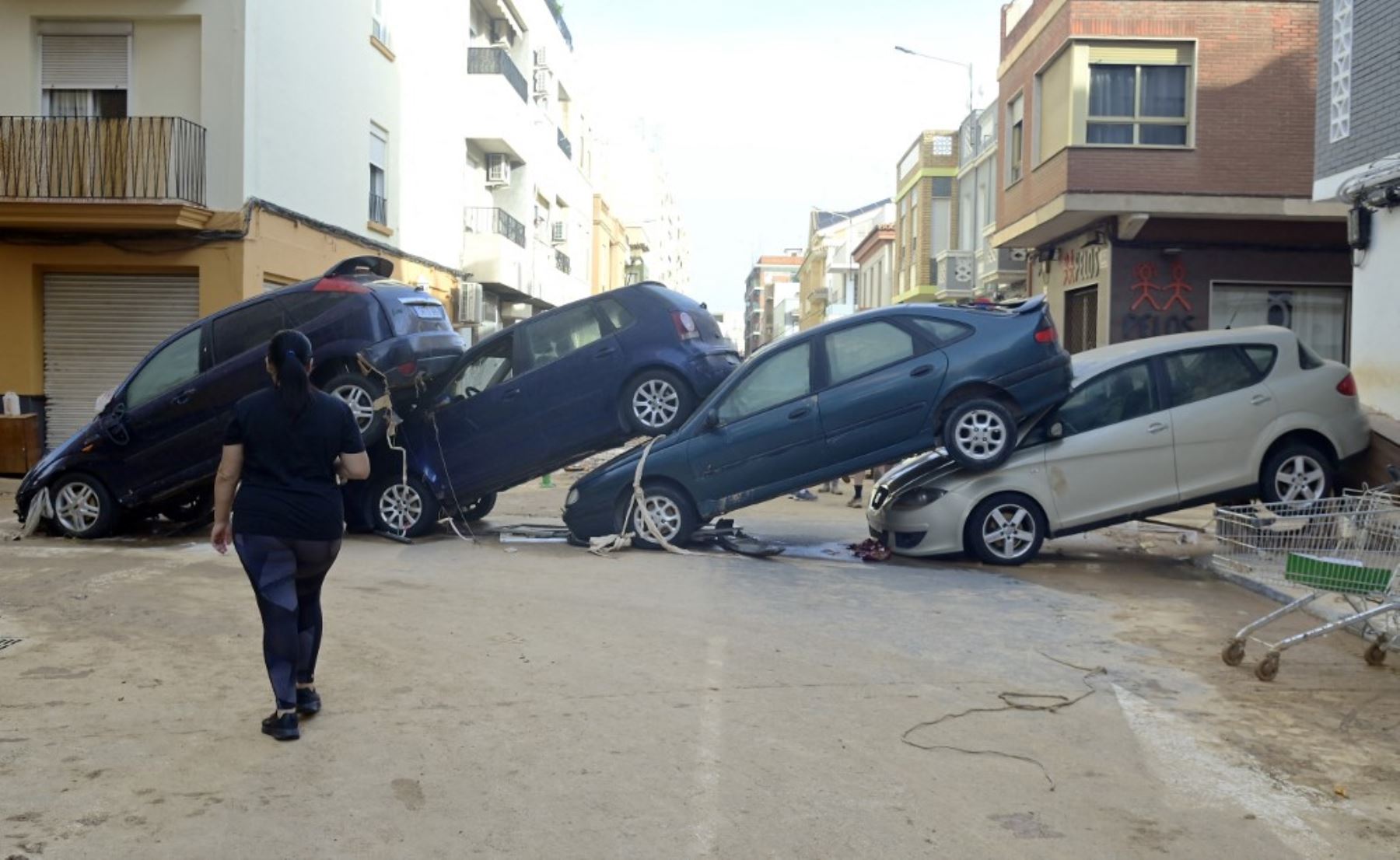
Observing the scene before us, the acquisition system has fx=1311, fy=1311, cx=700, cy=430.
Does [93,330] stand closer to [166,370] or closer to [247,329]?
[166,370]

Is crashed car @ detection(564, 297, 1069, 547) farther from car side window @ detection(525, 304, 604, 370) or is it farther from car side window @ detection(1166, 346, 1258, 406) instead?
car side window @ detection(525, 304, 604, 370)

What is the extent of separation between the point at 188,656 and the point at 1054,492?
684cm

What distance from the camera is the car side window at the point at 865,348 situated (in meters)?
11.1

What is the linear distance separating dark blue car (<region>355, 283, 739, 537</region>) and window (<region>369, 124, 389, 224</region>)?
39.9 feet

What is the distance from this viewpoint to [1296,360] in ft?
36.1

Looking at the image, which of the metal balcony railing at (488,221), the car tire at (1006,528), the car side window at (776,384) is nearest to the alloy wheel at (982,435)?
the car tire at (1006,528)

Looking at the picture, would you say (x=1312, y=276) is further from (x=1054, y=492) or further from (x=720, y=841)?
(x=720, y=841)

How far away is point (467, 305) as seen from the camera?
93.9 ft

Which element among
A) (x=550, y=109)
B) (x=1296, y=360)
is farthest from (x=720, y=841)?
(x=550, y=109)

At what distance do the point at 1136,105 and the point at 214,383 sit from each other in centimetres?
1463

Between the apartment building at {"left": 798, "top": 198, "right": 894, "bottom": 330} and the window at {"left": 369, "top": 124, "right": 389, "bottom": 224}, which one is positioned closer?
the window at {"left": 369, "top": 124, "right": 389, "bottom": 224}

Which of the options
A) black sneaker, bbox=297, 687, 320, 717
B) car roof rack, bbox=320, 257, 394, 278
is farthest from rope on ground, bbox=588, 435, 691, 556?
black sneaker, bbox=297, 687, 320, 717

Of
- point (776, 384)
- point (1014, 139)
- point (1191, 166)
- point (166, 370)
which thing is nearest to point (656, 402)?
point (776, 384)

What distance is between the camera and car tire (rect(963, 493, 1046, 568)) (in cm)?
1091
